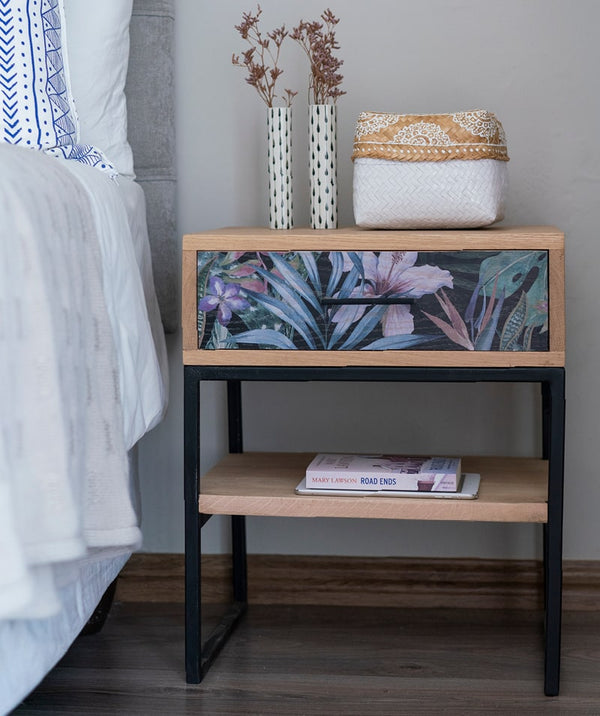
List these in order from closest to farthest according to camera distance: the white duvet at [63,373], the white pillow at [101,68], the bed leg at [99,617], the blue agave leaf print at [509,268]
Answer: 1. the white duvet at [63,373]
2. the blue agave leaf print at [509,268]
3. the white pillow at [101,68]
4. the bed leg at [99,617]

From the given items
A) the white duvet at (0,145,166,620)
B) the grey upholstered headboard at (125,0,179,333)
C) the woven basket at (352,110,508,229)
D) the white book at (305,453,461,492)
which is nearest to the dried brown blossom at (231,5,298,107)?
the grey upholstered headboard at (125,0,179,333)

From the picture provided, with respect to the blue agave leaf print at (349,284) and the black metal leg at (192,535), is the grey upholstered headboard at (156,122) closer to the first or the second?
the black metal leg at (192,535)

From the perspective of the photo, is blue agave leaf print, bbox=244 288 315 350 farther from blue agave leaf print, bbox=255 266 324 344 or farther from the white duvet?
the white duvet

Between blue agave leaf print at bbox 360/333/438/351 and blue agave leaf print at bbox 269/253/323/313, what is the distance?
10cm

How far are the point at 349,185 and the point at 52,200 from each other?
783mm

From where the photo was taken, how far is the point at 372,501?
147 cm

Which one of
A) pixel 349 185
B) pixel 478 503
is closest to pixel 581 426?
pixel 478 503

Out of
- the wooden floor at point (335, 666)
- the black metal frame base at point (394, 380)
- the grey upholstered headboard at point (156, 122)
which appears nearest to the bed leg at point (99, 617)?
the wooden floor at point (335, 666)

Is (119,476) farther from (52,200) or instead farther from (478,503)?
(478,503)

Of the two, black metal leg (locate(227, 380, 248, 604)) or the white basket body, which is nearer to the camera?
the white basket body

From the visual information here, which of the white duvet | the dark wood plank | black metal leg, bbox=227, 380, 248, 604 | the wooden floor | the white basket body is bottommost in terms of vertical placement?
the wooden floor

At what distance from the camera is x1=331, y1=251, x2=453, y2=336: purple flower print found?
1.42 meters

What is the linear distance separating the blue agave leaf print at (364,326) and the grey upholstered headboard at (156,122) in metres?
0.52

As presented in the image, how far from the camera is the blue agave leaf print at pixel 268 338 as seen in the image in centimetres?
145
